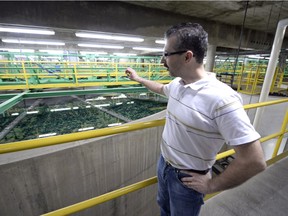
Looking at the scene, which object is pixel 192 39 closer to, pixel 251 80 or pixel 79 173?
pixel 79 173

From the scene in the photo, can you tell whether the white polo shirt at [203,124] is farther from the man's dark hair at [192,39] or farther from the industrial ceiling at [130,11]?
the industrial ceiling at [130,11]

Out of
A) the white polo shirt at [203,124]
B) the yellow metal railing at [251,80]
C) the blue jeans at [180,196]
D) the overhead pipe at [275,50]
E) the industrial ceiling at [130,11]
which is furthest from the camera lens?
the yellow metal railing at [251,80]

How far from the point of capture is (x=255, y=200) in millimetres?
1667

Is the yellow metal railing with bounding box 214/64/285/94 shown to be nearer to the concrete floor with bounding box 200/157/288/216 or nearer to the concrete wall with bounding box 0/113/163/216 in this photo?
the concrete floor with bounding box 200/157/288/216

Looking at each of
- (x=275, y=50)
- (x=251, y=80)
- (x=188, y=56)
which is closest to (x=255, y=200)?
(x=188, y=56)

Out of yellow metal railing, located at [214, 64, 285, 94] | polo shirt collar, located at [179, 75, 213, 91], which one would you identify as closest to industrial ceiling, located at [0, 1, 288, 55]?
yellow metal railing, located at [214, 64, 285, 94]

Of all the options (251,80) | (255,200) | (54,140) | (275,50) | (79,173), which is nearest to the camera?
(54,140)

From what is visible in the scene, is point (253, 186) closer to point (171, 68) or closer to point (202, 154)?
Answer: point (202, 154)

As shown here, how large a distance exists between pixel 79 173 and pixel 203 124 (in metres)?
2.34

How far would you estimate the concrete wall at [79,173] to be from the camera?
6.57ft

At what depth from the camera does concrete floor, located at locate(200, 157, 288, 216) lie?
1548mm

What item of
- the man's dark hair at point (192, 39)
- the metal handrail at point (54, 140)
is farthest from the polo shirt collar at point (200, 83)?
the metal handrail at point (54, 140)

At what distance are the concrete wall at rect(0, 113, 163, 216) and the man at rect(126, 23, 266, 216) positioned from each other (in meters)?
1.75

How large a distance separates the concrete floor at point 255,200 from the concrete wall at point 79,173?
171 centimetres
